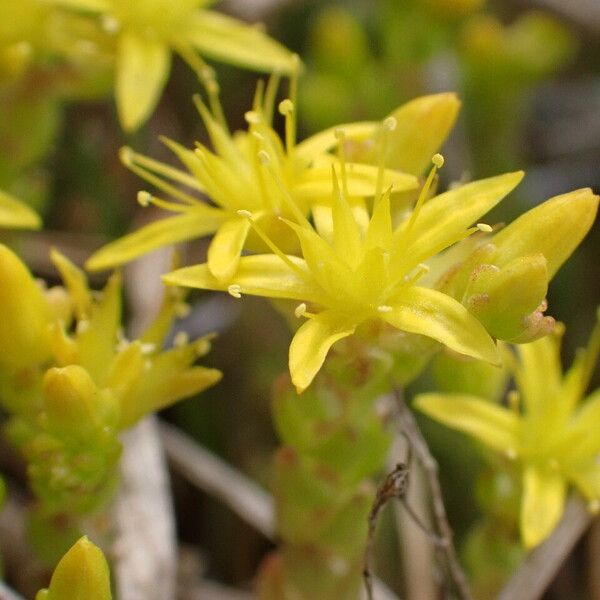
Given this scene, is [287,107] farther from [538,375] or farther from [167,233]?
[538,375]

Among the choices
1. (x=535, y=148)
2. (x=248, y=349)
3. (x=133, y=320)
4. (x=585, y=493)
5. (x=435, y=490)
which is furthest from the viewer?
(x=535, y=148)

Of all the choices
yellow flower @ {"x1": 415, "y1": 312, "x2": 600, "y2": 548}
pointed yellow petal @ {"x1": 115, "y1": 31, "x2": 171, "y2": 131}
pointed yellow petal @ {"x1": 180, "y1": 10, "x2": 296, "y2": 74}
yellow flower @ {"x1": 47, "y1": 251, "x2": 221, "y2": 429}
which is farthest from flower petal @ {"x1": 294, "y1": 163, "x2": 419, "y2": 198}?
pointed yellow petal @ {"x1": 180, "y1": 10, "x2": 296, "y2": 74}

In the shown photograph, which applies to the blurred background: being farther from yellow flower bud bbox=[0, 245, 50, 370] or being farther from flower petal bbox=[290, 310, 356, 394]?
flower petal bbox=[290, 310, 356, 394]

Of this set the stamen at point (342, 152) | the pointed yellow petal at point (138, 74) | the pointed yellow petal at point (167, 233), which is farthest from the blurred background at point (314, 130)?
the stamen at point (342, 152)

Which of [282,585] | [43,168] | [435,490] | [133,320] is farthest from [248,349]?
[435,490]

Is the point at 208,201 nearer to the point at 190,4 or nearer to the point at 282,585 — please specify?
the point at 190,4

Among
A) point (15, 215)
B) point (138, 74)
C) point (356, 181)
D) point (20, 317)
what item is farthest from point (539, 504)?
point (138, 74)

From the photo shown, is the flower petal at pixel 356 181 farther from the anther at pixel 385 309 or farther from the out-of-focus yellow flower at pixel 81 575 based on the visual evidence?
the out-of-focus yellow flower at pixel 81 575
